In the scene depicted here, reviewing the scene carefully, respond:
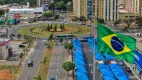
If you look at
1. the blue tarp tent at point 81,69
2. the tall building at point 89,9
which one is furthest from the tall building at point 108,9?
the blue tarp tent at point 81,69

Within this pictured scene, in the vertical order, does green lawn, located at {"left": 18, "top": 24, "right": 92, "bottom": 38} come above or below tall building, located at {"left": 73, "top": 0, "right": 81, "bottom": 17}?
below

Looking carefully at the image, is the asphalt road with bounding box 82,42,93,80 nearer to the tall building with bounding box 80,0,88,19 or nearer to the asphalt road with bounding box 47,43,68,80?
the asphalt road with bounding box 47,43,68,80

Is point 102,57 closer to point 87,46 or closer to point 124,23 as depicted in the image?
point 87,46

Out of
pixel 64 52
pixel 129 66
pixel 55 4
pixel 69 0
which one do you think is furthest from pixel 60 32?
pixel 69 0

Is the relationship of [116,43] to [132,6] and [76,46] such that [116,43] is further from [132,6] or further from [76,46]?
[132,6]

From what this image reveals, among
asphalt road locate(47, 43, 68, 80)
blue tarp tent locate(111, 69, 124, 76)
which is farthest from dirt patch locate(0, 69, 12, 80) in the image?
blue tarp tent locate(111, 69, 124, 76)

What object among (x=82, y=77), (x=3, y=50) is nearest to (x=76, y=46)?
(x=3, y=50)

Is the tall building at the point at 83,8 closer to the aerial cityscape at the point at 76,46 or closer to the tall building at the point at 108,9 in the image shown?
the aerial cityscape at the point at 76,46

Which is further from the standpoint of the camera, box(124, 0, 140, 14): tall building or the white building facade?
box(124, 0, 140, 14): tall building

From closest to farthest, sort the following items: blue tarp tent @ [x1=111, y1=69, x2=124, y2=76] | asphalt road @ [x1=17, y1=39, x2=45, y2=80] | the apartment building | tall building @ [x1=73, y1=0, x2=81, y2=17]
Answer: blue tarp tent @ [x1=111, y1=69, x2=124, y2=76]
asphalt road @ [x1=17, y1=39, x2=45, y2=80]
the apartment building
tall building @ [x1=73, y1=0, x2=81, y2=17]
